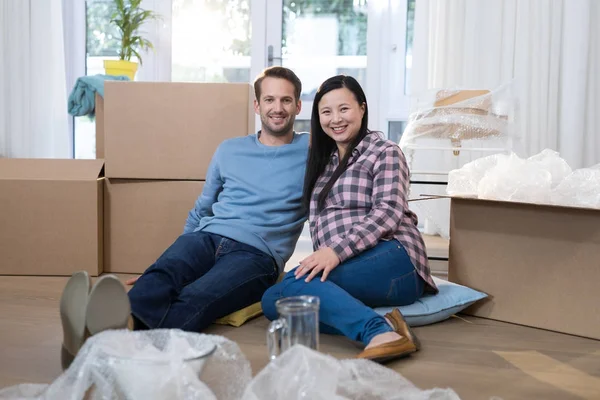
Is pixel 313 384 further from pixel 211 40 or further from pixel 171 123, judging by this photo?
pixel 211 40

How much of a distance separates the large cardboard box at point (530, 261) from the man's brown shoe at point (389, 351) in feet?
1.51

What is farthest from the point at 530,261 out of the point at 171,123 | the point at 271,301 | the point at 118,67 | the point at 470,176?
the point at 118,67

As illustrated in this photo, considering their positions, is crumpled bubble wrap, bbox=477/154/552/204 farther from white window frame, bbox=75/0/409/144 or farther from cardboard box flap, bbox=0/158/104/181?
white window frame, bbox=75/0/409/144

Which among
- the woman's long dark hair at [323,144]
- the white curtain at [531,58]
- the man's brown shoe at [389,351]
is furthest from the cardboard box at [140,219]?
the white curtain at [531,58]

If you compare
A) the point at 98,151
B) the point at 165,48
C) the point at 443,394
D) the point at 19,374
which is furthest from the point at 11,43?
the point at 443,394

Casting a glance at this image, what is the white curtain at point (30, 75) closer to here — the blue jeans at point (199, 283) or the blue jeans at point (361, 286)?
the blue jeans at point (199, 283)

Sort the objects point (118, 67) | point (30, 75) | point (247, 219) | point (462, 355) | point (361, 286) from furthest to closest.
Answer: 1. point (30, 75)
2. point (118, 67)
3. point (247, 219)
4. point (361, 286)
5. point (462, 355)

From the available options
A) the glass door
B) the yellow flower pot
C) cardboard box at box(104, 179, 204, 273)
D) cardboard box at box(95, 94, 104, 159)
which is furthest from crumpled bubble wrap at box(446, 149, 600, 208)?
the glass door

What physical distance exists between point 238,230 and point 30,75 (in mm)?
2137

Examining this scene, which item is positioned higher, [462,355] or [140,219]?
[140,219]

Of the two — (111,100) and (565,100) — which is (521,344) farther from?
(565,100)

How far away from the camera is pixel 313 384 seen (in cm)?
96

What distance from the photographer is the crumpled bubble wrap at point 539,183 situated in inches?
65.1

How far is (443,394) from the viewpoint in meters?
1.07
